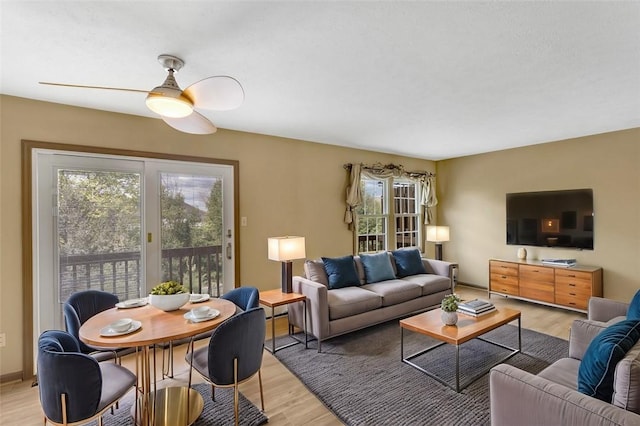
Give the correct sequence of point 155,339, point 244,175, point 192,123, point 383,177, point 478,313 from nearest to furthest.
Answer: point 155,339
point 192,123
point 478,313
point 244,175
point 383,177

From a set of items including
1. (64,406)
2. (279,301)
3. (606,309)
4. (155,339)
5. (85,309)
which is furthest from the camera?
(279,301)

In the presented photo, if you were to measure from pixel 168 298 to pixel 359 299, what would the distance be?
6.73 feet

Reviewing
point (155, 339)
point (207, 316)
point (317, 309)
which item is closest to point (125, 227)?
point (207, 316)

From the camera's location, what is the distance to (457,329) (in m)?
2.71

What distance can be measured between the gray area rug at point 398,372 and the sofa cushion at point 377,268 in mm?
661

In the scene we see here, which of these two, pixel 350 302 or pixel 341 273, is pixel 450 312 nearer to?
pixel 350 302

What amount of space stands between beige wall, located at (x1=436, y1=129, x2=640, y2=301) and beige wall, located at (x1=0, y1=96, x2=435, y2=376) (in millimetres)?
1120

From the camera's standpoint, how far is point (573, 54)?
2.10m

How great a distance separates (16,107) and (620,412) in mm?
4513

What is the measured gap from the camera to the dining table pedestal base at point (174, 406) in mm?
2041

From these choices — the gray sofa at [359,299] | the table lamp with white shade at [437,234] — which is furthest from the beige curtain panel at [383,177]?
the gray sofa at [359,299]

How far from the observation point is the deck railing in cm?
295

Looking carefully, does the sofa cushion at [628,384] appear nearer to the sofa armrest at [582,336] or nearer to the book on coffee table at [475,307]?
the sofa armrest at [582,336]

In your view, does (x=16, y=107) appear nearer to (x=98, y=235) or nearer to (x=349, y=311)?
(x=98, y=235)
